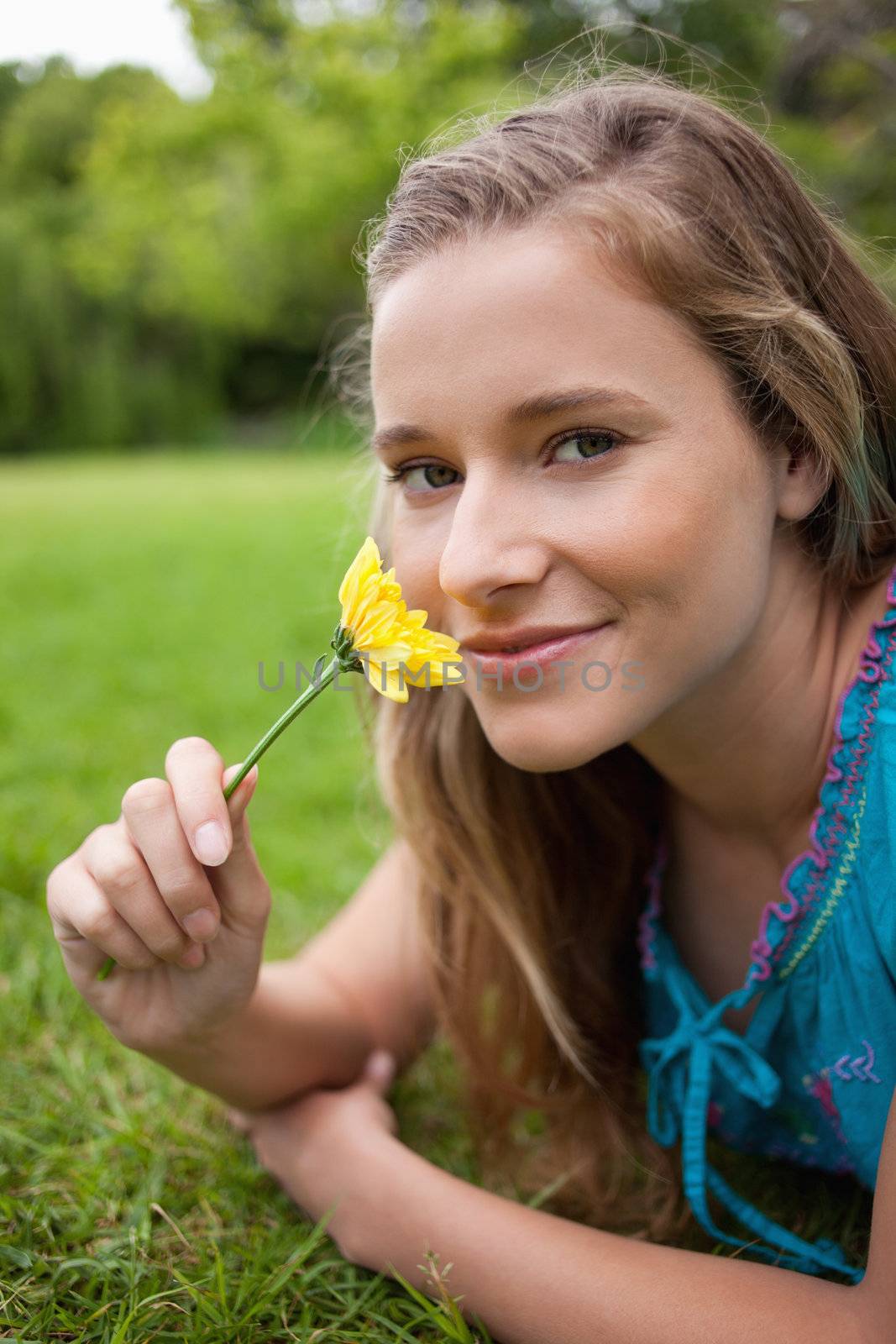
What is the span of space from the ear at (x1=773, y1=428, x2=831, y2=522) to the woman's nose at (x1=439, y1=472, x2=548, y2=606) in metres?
0.41

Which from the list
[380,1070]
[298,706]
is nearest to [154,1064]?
[380,1070]

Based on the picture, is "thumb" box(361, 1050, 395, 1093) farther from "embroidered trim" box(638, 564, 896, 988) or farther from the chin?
the chin

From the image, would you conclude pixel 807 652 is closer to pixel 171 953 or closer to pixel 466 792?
pixel 466 792

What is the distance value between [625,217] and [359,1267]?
1.49 metres

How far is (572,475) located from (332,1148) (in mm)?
1092

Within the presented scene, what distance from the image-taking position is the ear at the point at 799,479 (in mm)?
1620

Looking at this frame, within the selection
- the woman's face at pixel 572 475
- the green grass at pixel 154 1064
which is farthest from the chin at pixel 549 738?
the green grass at pixel 154 1064

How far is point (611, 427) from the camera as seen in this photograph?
4.74 feet

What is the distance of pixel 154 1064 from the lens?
89.2 inches

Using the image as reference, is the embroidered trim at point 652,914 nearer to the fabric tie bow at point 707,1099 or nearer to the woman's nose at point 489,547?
the fabric tie bow at point 707,1099

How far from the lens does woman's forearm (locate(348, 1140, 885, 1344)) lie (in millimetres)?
1361

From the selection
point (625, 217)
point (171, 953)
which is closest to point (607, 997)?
point (171, 953)

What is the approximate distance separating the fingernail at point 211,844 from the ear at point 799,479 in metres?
0.89

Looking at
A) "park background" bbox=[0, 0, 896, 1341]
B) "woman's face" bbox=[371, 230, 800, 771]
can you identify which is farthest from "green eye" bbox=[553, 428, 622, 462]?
"park background" bbox=[0, 0, 896, 1341]
